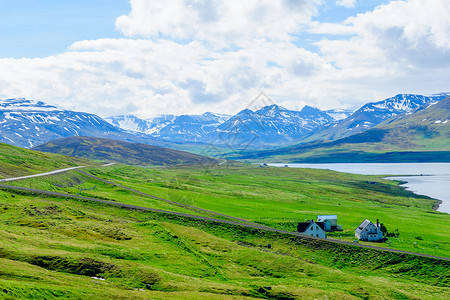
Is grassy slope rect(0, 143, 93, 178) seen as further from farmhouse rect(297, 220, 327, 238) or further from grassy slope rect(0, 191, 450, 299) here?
farmhouse rect(297, 220, 327, 238)

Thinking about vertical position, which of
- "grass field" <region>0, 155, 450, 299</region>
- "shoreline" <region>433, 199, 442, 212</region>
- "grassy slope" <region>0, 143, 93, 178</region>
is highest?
"grassy slope" <region>0, 143, 93, 178</region>

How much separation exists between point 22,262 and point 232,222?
53.1 metres

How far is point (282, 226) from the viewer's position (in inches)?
3593

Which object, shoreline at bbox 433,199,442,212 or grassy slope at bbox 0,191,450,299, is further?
shoreline at bbox 433,199,442,212

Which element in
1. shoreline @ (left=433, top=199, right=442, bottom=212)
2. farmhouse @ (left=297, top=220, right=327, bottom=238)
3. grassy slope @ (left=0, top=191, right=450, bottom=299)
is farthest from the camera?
shoreline @ (left=433, top=199, right=442, bottom=212)

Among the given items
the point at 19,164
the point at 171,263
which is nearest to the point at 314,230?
the point at 171,263

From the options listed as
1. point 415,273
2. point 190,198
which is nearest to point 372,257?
point 415,273

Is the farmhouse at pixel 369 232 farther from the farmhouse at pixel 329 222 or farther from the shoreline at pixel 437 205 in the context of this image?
the shoreline at pixel 437 205

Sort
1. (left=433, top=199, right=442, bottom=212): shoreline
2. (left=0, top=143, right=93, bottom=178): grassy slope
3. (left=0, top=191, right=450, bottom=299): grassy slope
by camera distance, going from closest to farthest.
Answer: (left=0, top=191, right=450, bottom=299): grassy slope → (left=0, top=143, right=93, bottom=178): grassy slope → (left=433, top=199, right=442, bottom=212): shoreline

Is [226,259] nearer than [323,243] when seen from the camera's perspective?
Yes

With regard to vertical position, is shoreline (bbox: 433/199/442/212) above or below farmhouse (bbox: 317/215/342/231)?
below

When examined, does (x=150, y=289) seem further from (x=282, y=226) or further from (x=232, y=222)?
(x=282, y=226)

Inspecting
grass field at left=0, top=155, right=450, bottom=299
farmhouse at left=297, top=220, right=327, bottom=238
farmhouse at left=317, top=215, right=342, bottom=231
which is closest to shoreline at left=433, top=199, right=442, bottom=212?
grass field at left=0, top=155, right=450, bottom=299

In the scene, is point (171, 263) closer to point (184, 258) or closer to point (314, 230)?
point (184, 258)
